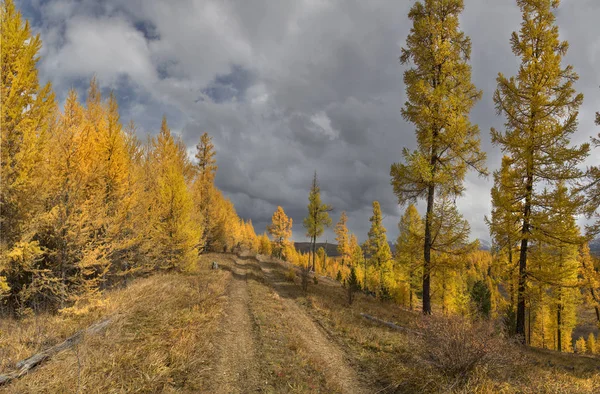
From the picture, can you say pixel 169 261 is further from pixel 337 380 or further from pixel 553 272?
pixel 553 272

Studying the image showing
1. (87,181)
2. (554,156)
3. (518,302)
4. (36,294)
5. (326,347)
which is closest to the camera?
(326,347)

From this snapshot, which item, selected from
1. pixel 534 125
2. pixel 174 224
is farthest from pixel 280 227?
pixel 534 125

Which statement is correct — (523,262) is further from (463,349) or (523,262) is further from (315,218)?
(315,218)

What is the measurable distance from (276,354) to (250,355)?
852mm

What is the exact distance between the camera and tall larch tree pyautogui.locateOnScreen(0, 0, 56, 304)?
7922mm

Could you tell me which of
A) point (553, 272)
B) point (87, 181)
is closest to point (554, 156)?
point (553, 272)

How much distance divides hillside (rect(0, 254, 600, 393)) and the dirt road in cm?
4

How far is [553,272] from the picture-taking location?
12.8 m

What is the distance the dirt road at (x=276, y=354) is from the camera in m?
6.96

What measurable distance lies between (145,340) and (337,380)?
247 inches

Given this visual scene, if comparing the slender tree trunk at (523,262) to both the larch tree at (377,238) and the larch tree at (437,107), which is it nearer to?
the larch tree at (437,107)

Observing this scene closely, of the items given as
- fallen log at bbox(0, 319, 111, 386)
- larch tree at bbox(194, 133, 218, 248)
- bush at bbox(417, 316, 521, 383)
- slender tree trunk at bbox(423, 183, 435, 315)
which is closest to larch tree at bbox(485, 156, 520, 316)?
slender tree trunk at bbox(423, 183, 435, 315)

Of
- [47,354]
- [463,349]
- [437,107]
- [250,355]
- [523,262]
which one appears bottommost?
Answer: [250,355]

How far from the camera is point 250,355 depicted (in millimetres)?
8562
